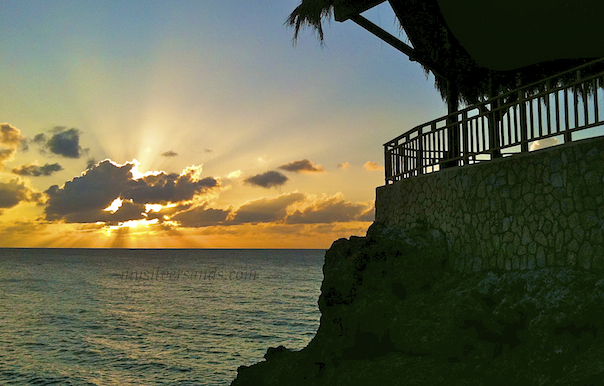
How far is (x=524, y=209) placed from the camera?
8.96m

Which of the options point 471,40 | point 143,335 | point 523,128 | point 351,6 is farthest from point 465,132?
point 143,335

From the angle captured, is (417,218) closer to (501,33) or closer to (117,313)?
(501,33)

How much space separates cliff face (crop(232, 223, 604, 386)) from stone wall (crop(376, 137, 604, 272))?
0.33 metres

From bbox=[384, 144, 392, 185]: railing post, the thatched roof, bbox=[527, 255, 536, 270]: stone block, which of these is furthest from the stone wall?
the thatched roof

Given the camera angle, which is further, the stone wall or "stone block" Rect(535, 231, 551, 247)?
"stone block" Rect(535, 231, 551, 247)

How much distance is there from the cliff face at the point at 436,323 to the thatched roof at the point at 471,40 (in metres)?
5.01

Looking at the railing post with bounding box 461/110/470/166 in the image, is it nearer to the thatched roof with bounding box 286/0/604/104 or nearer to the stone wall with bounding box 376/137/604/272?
the stone wall with bounding box 376/137/604/272

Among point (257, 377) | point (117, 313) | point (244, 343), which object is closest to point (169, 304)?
point (117, 313)

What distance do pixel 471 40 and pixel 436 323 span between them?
295 inches

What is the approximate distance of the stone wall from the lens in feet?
25.2

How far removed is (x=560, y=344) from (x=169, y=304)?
140 ft

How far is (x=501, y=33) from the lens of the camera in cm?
1155

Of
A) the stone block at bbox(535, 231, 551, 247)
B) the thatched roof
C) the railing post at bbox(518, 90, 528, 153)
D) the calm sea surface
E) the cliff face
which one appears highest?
the thatched roof

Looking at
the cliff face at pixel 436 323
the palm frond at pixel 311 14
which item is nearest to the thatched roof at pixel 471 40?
the palm frond at pixel 311 14
